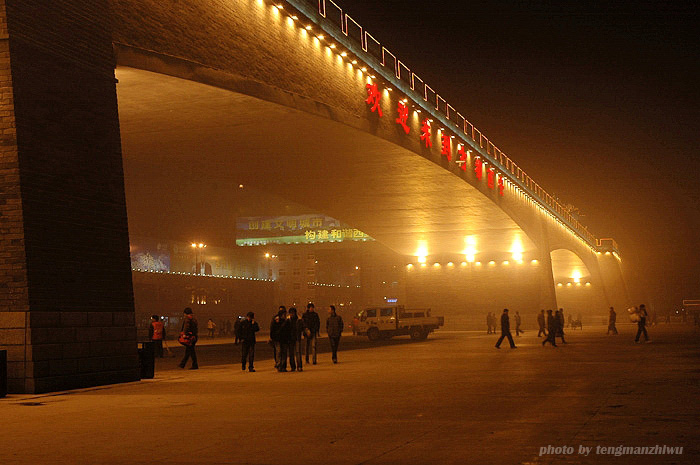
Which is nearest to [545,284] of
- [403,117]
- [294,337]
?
[403,117]

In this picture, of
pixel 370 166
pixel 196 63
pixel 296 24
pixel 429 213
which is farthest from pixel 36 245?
pixel 429 213

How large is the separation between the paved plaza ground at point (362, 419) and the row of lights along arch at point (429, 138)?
1476 centimetres

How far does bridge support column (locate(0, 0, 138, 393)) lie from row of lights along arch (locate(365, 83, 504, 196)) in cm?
1497

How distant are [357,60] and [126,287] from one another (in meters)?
15.0

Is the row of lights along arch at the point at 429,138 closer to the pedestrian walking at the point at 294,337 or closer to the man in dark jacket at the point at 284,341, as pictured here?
the pedestrian walking at the point at 294,337

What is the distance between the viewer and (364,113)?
30.4 meters

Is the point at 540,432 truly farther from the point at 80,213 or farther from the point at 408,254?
the point at 408,254

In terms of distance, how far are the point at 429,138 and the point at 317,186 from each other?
7.96 metres

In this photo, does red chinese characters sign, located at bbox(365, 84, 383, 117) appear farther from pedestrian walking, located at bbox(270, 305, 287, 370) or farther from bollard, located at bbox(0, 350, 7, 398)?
bollard, located at bbox(0, 350, 7, 398)

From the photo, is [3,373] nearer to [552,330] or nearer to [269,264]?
[552,330]

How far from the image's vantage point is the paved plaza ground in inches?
325

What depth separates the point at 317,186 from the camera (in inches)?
1719

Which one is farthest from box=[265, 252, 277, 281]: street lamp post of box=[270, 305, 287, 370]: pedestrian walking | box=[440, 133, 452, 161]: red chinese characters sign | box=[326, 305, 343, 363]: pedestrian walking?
box=[270, 305, 287, 370]: pedestrian walking

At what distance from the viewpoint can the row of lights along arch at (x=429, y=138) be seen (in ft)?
103
